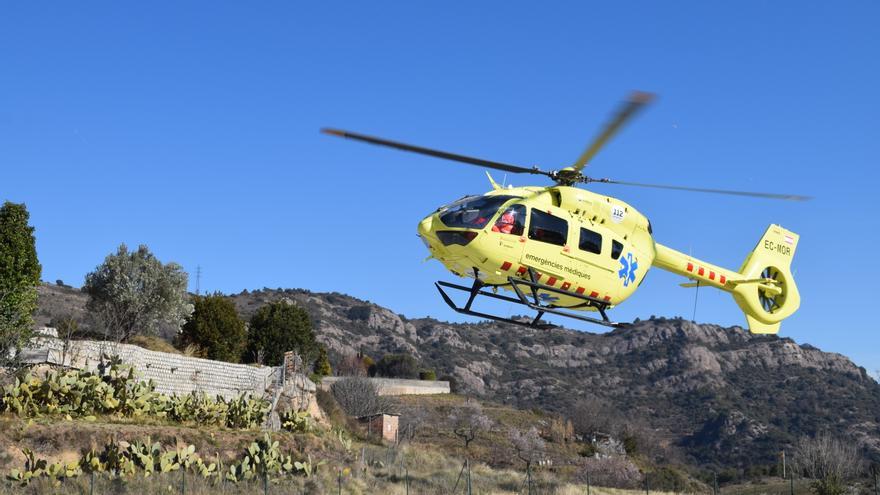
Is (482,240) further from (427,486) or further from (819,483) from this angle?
(819,483)

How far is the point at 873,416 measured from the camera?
124 m

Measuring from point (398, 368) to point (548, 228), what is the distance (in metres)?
77.1

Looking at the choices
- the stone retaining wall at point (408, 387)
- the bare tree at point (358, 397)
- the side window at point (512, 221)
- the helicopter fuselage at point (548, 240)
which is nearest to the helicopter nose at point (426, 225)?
the helicopter fuselage at point (548, 240)

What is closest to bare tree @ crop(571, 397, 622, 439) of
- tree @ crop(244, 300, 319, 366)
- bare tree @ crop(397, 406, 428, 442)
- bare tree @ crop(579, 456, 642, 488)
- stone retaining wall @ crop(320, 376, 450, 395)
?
bare tree @ crop(579, 456, 642, 488)

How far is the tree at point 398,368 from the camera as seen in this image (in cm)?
9512

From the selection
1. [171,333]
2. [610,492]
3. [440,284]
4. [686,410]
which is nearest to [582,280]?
[440,284]

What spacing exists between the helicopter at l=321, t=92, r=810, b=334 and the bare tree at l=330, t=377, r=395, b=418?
36.4m

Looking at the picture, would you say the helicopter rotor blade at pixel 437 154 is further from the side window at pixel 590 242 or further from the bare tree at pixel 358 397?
the bare tree at pixel 358 397

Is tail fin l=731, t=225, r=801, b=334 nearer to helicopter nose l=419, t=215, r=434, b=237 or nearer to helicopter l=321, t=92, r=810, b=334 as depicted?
helicopter l=321, t=92, r=810, b=334

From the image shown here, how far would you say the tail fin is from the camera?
2634 cm

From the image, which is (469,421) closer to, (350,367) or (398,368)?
(350,367)

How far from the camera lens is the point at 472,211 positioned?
20141 mm

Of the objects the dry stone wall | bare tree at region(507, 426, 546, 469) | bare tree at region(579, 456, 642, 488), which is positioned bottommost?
bare tree at region(579, 456, 642, 488)

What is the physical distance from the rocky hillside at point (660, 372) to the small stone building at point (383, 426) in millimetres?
55908
